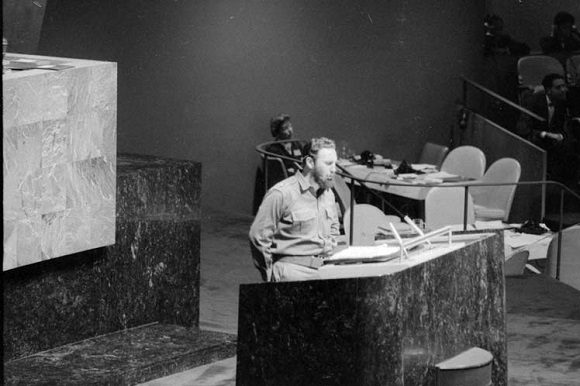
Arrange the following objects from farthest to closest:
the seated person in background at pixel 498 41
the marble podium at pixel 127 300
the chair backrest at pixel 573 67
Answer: the seated person in background at pixel 498 41
the chair backrest at pixel 573 67
the marble podium at pixel 127 300

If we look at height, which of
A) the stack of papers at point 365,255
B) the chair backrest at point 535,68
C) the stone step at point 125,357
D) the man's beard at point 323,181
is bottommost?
the stone step at point 125,357

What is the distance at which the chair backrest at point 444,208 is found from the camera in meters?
7.97

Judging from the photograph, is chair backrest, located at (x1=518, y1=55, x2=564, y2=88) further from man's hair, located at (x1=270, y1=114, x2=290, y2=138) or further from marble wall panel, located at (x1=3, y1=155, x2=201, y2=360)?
marble wall panel, located at (x1=3, y1=155, x2=201, y2=360)

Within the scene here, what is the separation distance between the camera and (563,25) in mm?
11812

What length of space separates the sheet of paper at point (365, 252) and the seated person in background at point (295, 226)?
966mm

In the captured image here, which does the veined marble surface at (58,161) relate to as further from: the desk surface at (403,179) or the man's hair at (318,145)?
the desk surface at (403,179)

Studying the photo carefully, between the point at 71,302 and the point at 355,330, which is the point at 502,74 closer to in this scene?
the point at 71,302

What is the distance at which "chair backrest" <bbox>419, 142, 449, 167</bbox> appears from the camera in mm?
11328

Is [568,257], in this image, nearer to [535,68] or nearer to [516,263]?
[516,263]

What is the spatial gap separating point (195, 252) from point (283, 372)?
1902mm

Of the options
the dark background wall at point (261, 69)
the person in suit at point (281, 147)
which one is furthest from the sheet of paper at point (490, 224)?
the dark background wall at point (261, 69)

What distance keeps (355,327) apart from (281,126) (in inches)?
232

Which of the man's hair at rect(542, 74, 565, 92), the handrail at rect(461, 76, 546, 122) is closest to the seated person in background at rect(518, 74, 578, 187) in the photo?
the man's hair at rect(542, 74, 565, 92)

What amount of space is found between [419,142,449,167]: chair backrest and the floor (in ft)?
12.2
